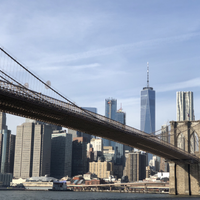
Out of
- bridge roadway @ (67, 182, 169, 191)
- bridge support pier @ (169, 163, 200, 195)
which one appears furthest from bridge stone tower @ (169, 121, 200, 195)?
bridge roadway @ (67, 182, 169, 191)

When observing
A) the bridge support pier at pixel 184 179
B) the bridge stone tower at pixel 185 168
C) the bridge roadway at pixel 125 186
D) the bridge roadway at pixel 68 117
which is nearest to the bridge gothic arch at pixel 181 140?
the bridge stone tower at pixel 185 168

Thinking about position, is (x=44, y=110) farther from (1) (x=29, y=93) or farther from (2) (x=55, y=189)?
(2) (x=55, y=189)

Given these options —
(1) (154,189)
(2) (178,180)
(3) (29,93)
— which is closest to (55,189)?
(1) (154,189)

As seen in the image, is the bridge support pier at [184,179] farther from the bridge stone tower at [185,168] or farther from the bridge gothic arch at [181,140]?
the bridge gothic arch at [181,140]

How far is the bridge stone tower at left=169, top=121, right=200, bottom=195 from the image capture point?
2751 inches

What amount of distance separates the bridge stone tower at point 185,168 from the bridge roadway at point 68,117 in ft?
20.8

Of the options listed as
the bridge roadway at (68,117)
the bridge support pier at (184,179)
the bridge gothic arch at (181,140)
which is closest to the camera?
the bridge roadway at (68,117)

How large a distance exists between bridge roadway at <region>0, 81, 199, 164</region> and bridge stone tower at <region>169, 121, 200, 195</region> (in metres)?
6.33

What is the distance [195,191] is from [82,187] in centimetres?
9849

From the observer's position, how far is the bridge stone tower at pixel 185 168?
69.9 m

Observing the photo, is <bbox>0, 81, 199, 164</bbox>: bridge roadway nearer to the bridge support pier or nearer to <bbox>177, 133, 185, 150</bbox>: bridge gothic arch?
the bridge support pier

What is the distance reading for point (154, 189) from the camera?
147000mm

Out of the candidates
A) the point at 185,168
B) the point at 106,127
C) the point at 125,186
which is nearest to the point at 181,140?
the point at 185,168

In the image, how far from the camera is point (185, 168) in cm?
7138
